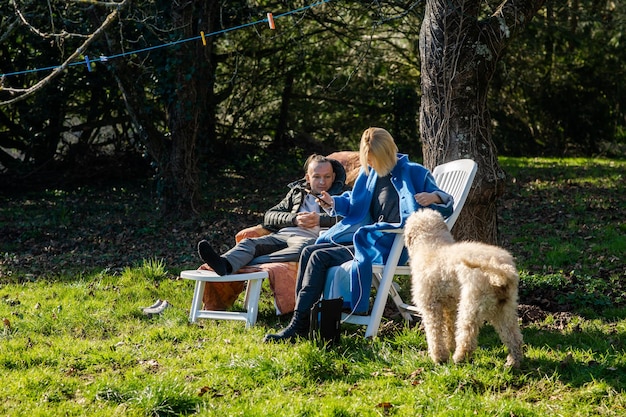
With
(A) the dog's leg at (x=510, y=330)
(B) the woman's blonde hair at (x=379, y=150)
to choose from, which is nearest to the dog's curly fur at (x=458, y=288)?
(A) the dog's leg at (x=510, y=330)

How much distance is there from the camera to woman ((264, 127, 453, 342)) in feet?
17.7

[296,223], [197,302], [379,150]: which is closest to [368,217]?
[379,150]

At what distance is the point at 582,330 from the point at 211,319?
110 inches

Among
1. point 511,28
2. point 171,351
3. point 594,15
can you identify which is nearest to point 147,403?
point 171,351

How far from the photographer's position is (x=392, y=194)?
5730mm

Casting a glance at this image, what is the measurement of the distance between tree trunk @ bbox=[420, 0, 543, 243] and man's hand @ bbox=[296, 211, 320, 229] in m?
1.09

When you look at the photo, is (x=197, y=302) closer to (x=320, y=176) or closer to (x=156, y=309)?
(x=156, y=309)

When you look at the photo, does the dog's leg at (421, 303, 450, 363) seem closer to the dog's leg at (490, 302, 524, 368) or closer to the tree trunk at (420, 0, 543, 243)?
the dog's leg at (490, 302, 524, 368)

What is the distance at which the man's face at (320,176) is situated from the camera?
6.38 metres

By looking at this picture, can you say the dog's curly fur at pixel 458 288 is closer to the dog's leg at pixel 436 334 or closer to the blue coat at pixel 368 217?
the dog's leg at pixel 436 334

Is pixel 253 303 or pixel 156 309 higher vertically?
pixel 253 303

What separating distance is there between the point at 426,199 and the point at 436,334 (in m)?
1.05

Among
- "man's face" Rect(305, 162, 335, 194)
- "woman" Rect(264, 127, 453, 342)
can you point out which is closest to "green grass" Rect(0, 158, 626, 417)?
"woman" Rect(264, 127, 453, 342)

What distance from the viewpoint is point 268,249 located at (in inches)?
250
